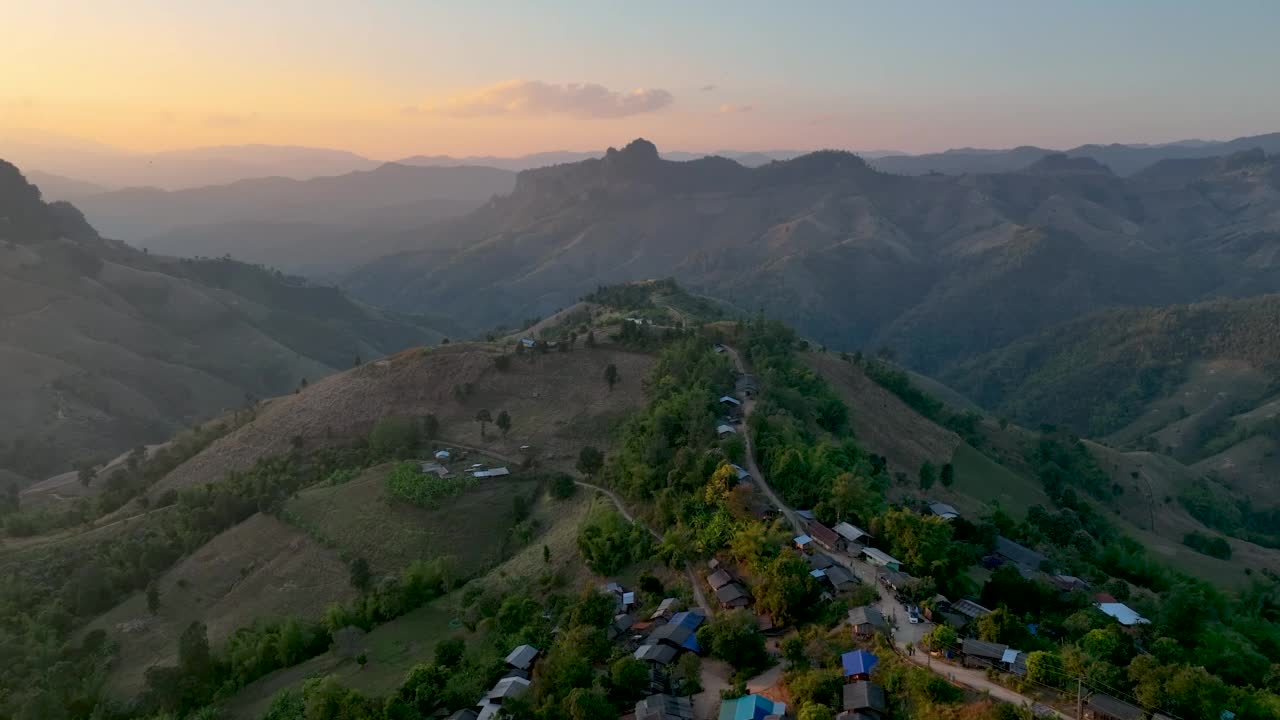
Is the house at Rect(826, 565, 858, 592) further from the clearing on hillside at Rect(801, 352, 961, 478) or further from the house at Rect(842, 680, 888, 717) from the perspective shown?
the clearing on hillside at Rect(801, 352, 961, 478)

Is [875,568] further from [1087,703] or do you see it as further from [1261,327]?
[1261,327]

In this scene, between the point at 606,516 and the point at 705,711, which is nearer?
the point at 705,711

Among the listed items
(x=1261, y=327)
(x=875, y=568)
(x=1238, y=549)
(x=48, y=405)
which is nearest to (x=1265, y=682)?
(x=875, y=568)

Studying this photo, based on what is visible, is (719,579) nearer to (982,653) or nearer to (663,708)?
(663,708)

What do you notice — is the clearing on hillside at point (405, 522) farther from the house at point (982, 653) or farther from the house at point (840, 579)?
the house at point (982, 653)

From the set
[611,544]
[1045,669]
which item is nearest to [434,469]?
[611,544]
